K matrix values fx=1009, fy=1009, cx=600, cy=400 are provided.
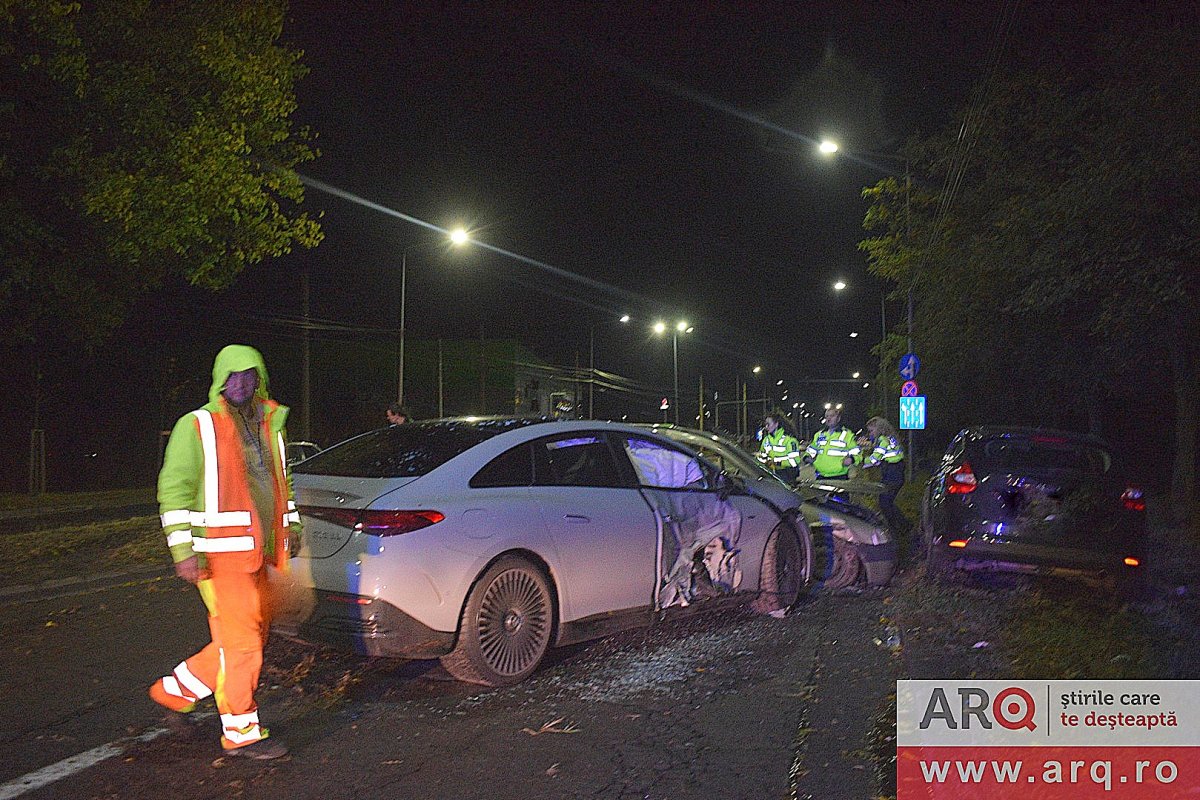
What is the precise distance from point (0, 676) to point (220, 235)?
9152 mm

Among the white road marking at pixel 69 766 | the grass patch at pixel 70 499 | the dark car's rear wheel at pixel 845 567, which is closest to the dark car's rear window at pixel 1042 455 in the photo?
the dark car's rear wheel at pixel 845 567

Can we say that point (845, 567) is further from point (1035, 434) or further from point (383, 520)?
point (383, 520)

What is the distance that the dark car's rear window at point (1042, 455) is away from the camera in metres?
8.77

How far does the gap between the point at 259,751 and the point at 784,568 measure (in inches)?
179

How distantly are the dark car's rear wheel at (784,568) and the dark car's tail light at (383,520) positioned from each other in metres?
3.16

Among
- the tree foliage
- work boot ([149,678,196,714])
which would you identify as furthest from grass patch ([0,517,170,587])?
the tree foliage

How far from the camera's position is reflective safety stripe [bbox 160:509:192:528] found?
14.5 ft

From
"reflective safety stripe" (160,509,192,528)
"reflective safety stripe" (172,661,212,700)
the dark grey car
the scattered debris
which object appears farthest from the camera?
the dark grey car

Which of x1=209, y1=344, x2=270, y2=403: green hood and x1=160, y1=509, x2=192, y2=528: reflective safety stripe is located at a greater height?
x1=209, y1=344, x2=270, y2=403: green hood

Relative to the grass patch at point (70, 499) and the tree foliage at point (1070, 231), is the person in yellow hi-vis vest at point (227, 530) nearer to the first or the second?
the tree foliage at point (1070, 231)

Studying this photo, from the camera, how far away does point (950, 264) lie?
17.5 metres

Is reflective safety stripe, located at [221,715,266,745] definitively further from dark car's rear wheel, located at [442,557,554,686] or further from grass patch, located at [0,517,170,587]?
grass patch, located at [0,517,170,587]

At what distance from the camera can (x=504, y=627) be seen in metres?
5.75

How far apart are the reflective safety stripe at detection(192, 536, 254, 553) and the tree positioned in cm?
861
